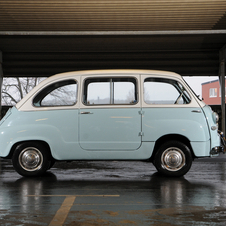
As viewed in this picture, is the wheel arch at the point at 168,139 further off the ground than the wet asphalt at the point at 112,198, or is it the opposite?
the wheel arch at the point at 168,139

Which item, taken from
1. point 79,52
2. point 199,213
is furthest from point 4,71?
point 199,213

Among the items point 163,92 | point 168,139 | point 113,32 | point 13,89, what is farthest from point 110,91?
point 13,89

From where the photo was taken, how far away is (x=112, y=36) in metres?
16.2

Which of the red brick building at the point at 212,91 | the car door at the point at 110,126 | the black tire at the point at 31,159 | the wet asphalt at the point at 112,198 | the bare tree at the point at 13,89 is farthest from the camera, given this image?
the red brick building at the point at 212,91

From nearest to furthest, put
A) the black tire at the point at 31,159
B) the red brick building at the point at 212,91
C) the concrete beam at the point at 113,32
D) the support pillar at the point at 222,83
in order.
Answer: the black tire at the point at 31,159
the concrete beam at the point at 113,32
the support pillar at the point at 222,83
the red brick building at the point at 212,91

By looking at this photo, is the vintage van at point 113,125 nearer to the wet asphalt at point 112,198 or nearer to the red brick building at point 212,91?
the wet asphalt at point 112,198

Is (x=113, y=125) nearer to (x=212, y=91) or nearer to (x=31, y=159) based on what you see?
(x=31, y=159)

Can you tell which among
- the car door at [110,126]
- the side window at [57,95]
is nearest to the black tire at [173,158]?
the car door at [110,126]

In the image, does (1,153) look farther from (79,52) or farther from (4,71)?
(4,71)

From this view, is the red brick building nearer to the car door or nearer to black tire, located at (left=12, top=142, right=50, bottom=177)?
the car door

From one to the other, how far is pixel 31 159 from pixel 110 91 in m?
2.19

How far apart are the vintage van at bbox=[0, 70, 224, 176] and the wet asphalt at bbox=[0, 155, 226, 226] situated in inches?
18.8

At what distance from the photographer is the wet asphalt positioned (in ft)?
14.9

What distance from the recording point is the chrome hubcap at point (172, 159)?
7.73m
